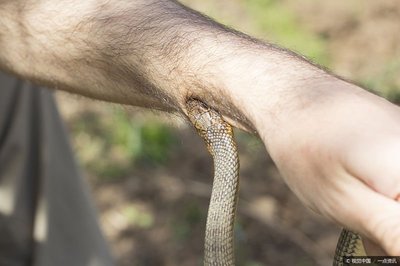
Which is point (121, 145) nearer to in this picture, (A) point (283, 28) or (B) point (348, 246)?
(A) point (283, 28)

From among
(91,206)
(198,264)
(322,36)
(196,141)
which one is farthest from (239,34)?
(322,36)

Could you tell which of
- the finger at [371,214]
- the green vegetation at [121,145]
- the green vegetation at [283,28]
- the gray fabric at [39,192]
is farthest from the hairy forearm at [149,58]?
the green vegetation at [283,28]

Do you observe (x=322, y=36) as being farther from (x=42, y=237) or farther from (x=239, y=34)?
(x=239, y=34)

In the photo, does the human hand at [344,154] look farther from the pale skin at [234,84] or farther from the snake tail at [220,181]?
the snake tail at [220,181]

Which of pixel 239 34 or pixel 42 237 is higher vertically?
pixel 239 34

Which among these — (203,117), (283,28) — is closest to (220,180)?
(203,117)

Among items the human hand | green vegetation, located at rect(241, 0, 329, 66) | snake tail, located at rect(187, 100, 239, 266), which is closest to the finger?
the human hand
